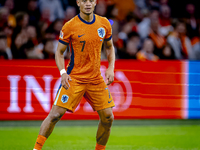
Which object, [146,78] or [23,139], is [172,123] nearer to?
[146,78]

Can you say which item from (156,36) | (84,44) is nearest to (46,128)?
(84,44)

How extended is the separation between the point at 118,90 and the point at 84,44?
3726mm

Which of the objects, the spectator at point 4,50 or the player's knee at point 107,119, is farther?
the spectator at point 4,50

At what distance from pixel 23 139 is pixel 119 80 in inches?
101

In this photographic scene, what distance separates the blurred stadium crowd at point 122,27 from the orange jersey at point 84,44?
396 centimetres

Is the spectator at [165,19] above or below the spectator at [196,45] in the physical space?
above

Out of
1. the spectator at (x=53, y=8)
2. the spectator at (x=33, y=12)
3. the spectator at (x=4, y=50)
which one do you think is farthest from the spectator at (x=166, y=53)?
A: the spectator at (x=4, y=50)

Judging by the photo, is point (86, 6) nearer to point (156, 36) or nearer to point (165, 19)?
point (156, 36)

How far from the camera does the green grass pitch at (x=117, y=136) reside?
6137 mm

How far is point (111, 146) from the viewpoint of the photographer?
6.13 meters

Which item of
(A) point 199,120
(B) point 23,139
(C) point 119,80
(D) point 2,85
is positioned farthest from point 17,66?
(A) point 199,120

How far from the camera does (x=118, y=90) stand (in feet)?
26.3

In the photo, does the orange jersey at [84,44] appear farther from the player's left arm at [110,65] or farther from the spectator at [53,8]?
the spectator at [53,8]

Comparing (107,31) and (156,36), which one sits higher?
(107,31)
